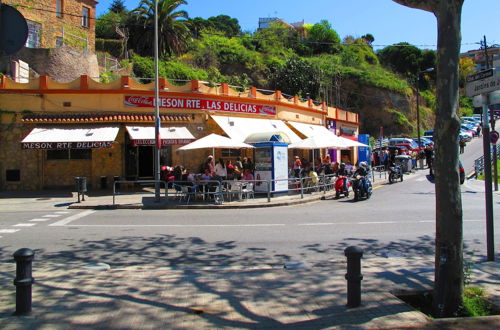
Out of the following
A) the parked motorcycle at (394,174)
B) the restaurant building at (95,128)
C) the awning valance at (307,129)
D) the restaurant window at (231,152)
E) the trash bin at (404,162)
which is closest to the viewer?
the restaurant building at (95,128)

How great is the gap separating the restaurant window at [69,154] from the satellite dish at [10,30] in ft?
56.9

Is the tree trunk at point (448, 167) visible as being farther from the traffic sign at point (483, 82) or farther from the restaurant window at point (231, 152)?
the restaurant window at point (231, 152)

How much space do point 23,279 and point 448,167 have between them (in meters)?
5.16

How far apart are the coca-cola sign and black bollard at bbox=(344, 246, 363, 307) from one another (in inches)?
722

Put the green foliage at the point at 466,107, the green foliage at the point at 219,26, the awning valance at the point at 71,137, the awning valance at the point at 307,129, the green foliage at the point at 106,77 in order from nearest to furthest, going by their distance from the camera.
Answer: the awning valance at the point at 71,137 < the awning valance at the point at 307,129 < the green foliage at the point at 106,77 < the green foliage at the point at 219,26 < the green foliage at the point at 466,107

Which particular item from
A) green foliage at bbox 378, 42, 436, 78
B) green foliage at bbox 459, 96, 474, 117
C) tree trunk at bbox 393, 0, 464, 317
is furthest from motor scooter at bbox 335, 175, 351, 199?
green foliage at bbox 459, 96, 474, 117

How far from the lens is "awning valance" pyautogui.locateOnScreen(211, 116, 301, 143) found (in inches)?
890

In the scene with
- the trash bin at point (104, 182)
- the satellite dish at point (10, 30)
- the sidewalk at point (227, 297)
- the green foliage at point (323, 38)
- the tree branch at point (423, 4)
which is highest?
the green foliage at point (323, 38)

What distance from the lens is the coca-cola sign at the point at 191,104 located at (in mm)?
21562

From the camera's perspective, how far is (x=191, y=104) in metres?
22.7

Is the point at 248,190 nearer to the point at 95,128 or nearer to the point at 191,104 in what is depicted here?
the point at 191,104

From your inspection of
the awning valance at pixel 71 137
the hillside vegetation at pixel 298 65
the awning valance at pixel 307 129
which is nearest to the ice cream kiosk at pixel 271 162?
the awning valance at pixel 71 137

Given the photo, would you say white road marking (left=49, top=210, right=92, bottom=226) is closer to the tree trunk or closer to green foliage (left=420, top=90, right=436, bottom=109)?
the tree trunk

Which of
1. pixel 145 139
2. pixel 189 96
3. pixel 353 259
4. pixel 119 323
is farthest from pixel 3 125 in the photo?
pixel 353 259
